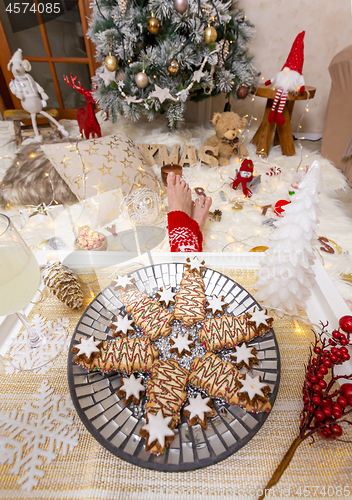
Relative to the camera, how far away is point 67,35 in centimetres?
192

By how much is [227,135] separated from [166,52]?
53cm

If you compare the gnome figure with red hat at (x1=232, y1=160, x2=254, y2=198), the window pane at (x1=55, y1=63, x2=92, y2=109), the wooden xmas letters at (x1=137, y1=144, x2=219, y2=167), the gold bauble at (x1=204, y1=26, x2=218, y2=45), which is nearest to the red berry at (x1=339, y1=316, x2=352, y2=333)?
the gnome figure with red hat at (x1=232, y1=160, x2=254, y2=198)

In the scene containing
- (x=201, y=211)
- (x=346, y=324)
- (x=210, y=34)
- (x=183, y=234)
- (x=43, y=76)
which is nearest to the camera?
(x=346, y=324)

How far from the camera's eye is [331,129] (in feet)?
5.67

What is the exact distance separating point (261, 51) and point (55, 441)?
8.04ft

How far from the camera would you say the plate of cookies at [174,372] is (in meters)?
0.37

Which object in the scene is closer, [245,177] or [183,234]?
[183,234]

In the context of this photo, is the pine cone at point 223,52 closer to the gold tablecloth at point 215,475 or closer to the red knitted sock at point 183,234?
the red knitted sock at point 183,234

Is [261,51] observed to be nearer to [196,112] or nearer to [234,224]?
[196,112]

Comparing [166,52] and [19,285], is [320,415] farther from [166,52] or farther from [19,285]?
[166,52]

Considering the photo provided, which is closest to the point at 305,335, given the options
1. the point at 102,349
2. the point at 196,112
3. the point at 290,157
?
the point at 102,349

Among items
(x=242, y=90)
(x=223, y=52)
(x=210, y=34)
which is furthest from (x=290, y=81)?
(x=210, y=34)

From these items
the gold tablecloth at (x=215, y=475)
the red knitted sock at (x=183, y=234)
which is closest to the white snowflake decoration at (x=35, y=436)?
the gold tablecloth at (x=215, y=475)

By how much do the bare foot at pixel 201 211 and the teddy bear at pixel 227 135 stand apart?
572 mm
